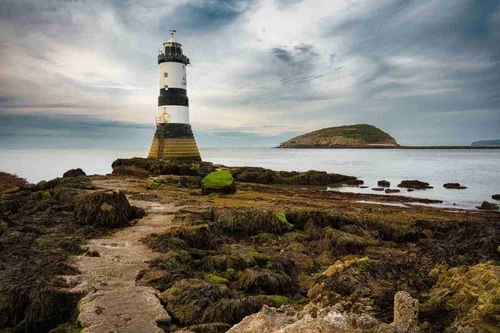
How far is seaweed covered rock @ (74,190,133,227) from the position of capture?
38.3 feet

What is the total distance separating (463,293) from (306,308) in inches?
84.0

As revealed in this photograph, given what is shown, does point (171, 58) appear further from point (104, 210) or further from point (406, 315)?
point (406, 315)

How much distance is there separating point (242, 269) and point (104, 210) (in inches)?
231

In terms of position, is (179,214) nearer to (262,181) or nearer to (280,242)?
(280,242)

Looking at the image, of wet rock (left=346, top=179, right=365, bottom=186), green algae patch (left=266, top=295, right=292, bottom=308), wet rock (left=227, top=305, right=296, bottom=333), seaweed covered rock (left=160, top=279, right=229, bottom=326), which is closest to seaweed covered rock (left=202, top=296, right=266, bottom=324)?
seaweed covered rock (left=160, top=279, right=229, bottom=326)

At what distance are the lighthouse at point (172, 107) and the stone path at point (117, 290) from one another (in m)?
27.4

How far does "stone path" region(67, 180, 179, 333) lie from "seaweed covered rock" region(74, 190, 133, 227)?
114cm

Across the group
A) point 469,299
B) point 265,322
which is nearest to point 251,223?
point 265,322

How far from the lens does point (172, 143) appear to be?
37.7 metres

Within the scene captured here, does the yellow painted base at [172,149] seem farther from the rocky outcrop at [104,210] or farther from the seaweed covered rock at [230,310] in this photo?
the seaweed covered rock at [230,310]

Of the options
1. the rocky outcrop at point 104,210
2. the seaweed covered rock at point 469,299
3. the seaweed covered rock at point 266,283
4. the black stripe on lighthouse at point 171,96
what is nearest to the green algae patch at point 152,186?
the rocky outcrop at point 104,210

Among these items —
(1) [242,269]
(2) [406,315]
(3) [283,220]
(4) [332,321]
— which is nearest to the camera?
(2) [406,315]

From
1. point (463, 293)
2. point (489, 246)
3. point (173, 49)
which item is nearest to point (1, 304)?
point (463, 293)

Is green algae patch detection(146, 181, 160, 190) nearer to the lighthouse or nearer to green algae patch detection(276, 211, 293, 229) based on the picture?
green algae patch detection(276, 211, 293, 229)
